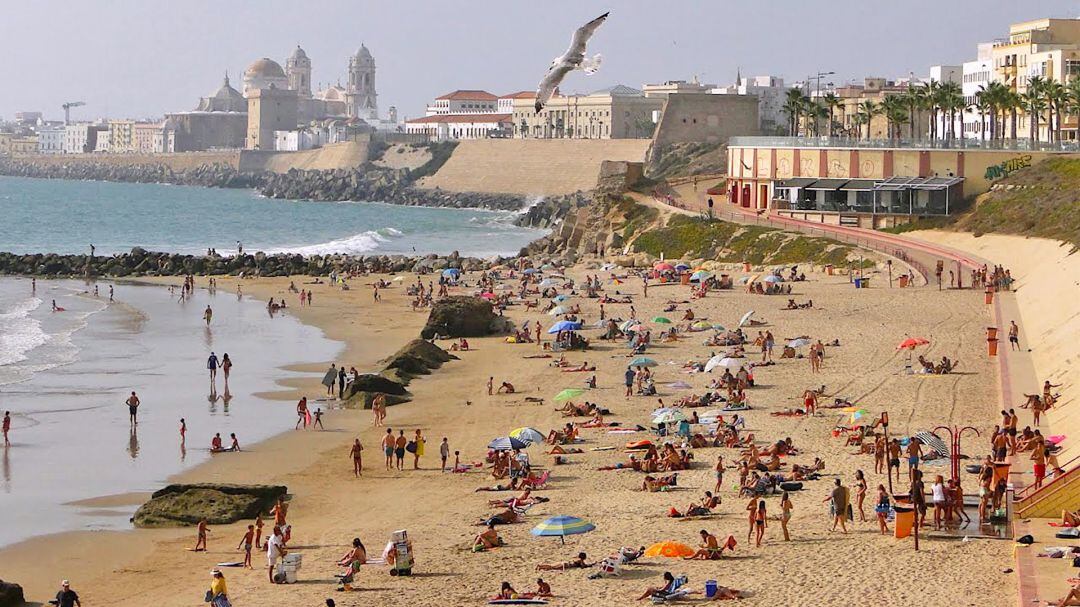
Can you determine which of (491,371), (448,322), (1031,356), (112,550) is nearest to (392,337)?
(448,322)

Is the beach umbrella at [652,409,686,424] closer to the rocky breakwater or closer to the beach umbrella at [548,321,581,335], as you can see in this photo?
the beach umbrella at [548,321,581,335]

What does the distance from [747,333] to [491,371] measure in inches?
276

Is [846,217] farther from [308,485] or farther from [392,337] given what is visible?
[308,485]

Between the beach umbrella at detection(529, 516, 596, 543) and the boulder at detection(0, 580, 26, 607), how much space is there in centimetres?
633

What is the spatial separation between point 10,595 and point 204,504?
496cm

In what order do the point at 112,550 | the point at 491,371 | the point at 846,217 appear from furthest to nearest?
1. the point at 846,217
2. the point at 491,371
3. the point at 112,550

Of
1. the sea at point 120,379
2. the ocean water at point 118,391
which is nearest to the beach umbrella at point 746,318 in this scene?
the sea at point 120,379

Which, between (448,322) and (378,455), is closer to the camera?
(378,455)

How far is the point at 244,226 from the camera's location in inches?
4510

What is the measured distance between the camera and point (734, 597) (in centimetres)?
1716

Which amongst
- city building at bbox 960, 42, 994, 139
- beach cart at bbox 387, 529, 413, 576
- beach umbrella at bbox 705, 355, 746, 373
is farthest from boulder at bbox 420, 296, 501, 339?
city building at bbox 960, 42, 994, 139

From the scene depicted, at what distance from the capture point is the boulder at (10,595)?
18.1 metres

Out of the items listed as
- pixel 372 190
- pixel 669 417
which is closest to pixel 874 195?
pixel 669 417

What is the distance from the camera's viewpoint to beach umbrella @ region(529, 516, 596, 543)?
20062 millimetres
